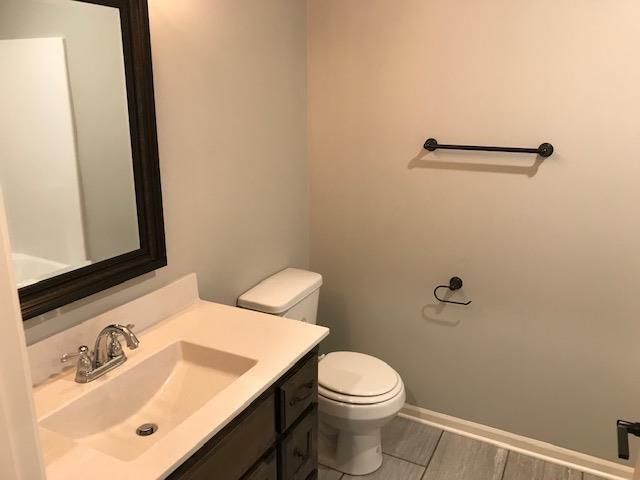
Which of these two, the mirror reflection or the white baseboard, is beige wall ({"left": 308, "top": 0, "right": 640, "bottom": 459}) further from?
the mirror reflection

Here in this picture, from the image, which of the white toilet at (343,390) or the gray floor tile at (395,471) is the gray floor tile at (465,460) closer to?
the gray floor tile at (395,471)

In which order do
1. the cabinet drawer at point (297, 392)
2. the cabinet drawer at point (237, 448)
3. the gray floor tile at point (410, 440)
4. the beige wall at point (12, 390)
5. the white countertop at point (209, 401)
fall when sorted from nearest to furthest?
the beige wall at point (12, 390)
the white countertop at point (209, 401)
the cabinet drawer at point (237, 448)
the cabinet drawer at point (297, 392)
the gray floor tile at point (410, 440)

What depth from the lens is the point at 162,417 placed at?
61.5 inches

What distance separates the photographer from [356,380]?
7.33 feet

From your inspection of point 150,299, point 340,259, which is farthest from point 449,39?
point 150,299

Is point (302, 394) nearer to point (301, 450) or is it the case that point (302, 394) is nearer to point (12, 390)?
point (301, 450)

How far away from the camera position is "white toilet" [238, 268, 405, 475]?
2.15 meters

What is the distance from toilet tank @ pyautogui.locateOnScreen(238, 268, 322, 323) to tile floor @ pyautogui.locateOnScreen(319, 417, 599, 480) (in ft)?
2.33

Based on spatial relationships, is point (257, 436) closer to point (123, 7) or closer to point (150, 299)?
point (150, 299)

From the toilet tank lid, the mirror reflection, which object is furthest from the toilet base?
the mirror reflection

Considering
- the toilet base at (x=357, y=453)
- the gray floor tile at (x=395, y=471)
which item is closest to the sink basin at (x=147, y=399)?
the toilet base at (x=357, y=453)

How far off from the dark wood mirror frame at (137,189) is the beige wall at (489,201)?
1052mm

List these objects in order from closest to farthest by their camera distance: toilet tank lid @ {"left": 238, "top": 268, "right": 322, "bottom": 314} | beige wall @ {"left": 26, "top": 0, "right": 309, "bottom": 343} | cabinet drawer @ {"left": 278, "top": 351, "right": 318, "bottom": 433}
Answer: cabinet drawer @ {"left": 278, "top": 351, "right": 318, "bottom": 433}, beige wall @ {"left": 26, "top": 0, "right": 309, "bottom": 343}, toilet tank lid @ {"left": 238, "top": 268, "right": 322, "bottom": 314}

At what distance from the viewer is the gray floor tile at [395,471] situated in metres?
2.33
